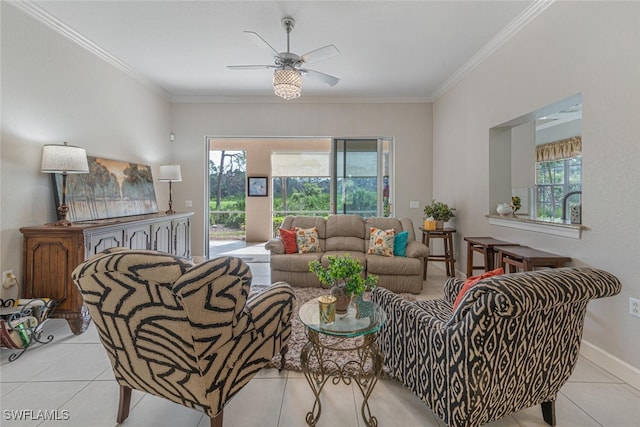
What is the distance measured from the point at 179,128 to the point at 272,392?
493cm

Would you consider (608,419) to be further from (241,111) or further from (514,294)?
(241,111)

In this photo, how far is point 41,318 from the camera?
240cm

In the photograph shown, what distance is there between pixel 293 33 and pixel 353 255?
106 inches

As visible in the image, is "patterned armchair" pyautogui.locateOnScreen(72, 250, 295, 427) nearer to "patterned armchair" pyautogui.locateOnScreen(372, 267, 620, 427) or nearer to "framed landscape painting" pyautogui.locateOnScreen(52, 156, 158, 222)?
"patterned armchair" pyautogui.locateOnScreen(372, 267, 620, 427)

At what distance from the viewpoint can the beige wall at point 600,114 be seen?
1.95 meters

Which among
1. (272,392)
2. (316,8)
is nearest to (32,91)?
(316,8)

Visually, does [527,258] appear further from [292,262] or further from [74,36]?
[74,36]

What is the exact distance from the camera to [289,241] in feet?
13.4

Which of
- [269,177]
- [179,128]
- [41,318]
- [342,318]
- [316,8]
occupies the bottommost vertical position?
[41,318]

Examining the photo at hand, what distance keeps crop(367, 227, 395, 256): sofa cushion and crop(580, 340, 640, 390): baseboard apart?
2042 millimetres

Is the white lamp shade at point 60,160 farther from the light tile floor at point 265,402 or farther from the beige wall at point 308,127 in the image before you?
the beige wall at point 308,127

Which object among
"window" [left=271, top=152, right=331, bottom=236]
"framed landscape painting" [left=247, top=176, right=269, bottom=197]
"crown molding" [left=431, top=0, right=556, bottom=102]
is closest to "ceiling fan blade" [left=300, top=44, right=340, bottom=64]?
"crown molding" [left=431, top=0, right=556, bottom=102]

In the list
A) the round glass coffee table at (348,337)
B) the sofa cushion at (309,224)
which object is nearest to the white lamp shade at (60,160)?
the sofa cushion at (309,224)

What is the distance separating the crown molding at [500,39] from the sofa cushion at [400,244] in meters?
2.38
